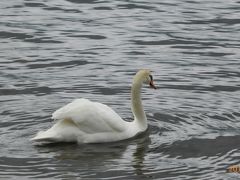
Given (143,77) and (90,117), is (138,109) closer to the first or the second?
(143,77)

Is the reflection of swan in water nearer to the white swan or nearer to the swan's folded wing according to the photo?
the white swan

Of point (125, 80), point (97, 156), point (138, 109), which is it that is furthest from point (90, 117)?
point (125, 80)

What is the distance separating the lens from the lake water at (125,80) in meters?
12.8

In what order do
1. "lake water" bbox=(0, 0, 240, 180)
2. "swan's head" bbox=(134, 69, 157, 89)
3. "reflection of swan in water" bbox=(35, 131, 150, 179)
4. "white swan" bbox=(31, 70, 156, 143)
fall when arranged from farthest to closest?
"swan's head" bbox=(134, 69, 157, 89) < "white swan" bbox=(31, 70, 156, 143) < "lake water" bbox=(0, 0, 240, 180) < "reflection of swan in water" bbox=(35, 131, 150, 179)

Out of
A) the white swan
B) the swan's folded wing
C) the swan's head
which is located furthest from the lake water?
the swan's head

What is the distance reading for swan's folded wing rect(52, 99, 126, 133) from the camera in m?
13.4

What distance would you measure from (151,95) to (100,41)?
15.0 feet

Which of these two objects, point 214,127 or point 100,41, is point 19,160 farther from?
point 100,41

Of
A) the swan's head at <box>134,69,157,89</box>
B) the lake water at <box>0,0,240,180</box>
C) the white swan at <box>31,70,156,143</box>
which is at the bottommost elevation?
the lake water at <box>0,0,240,180</box>

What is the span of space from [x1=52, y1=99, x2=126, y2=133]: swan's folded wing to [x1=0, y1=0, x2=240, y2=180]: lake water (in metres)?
0.28

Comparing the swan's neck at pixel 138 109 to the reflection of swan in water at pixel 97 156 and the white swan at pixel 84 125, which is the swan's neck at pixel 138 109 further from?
the white swan at pixel 84 125

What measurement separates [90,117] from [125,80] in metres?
3.84

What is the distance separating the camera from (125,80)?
17250 mm

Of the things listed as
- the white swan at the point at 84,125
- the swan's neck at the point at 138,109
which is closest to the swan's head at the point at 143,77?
the swan's neck at the point at 138,109
